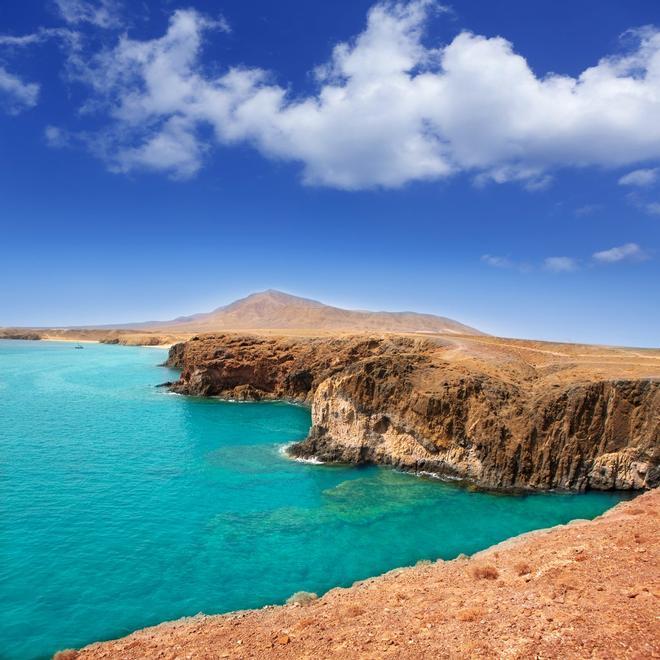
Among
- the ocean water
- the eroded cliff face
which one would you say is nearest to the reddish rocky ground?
the ocean water

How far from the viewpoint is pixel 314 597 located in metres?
18.2

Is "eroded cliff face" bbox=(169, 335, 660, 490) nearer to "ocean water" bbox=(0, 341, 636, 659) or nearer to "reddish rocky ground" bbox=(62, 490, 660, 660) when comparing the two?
"ocean water" bbox=(0, 341, 636, 659)

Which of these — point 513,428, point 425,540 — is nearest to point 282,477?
point 425,540

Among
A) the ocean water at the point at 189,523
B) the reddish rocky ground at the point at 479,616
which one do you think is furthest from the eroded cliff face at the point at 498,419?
the reddish rocky ground at the point at 479,616

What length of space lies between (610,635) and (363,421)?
25916 millimetres

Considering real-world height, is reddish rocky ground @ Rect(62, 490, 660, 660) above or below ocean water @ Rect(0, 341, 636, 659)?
above

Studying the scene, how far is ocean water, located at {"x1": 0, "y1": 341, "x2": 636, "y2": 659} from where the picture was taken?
18.4 meters

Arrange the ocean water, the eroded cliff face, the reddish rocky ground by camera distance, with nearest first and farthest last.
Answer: the reddish rocky ground < the ocean water < the eroded cliff face

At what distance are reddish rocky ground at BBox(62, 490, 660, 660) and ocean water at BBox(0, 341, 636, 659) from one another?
7.95 ft

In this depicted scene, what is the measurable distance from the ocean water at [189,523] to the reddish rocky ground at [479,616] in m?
2.42

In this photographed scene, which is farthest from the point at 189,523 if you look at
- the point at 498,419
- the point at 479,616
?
the point at 498,419

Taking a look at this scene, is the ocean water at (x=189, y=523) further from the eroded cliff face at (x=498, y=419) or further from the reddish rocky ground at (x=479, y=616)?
the reddish rocky ground at (x=479, y=616)

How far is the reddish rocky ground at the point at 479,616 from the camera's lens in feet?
38.3

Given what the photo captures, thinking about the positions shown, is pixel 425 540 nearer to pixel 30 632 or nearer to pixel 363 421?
pixel 363 421
